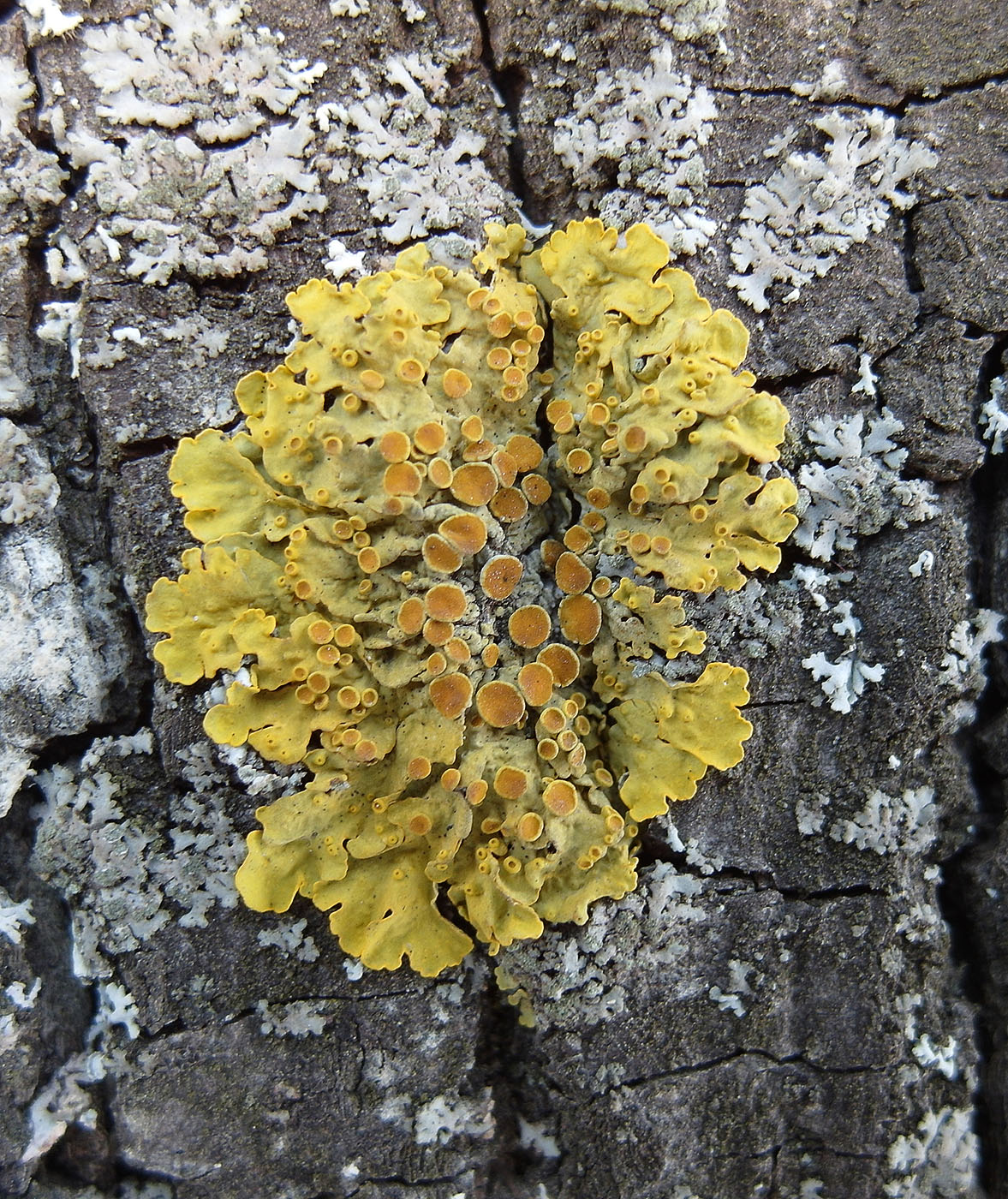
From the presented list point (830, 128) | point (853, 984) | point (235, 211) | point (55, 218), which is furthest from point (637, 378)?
point (853, 984)

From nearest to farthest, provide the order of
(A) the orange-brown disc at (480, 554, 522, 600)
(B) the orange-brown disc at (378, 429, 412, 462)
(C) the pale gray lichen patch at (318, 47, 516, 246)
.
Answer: (B) the orange-brown disc at (378, 429, 412, 462) < (A) the orange-brown disc at (480, 554, 522, 600) < (C) the pale gray lichen patch at (318, 47, 516, 246)

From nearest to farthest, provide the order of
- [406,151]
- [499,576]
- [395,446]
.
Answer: [395,446], [499,576], [406,151]

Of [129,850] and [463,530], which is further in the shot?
[129,850]

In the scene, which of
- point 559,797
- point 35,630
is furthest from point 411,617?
point 35,630

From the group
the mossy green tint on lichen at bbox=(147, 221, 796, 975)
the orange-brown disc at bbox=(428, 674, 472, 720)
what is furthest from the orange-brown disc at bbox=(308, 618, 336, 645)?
the orange-brown disc at bbox=(428, 674, 472, 720)

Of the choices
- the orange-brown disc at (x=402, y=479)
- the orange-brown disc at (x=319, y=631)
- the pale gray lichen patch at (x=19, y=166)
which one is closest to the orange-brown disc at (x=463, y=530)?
the orange-brown disc at (x=402, y=479)

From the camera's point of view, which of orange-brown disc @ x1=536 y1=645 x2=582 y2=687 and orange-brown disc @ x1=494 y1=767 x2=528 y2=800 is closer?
orange-brown disc @ x1=494 y1=767 x2=528 y2=800

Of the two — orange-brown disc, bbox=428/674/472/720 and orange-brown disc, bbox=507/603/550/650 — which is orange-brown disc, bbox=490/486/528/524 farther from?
orange-brown disc, bbox=428/674/472/720

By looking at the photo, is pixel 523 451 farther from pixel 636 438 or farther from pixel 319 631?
pixel 319 631
